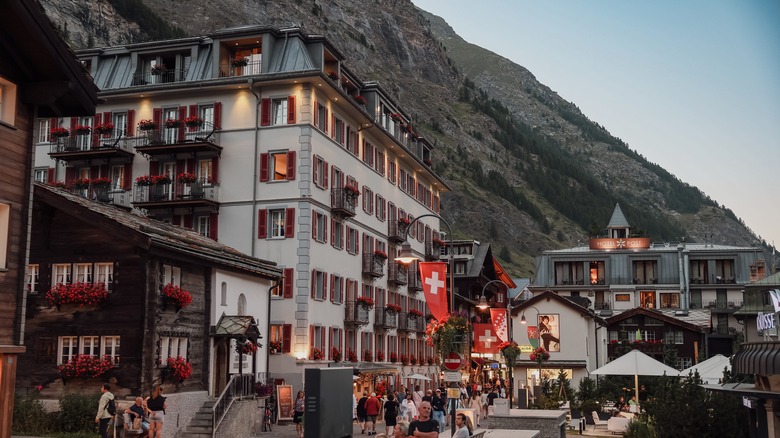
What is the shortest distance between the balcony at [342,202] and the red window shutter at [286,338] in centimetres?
745

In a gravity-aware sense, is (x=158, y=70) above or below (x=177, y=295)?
above

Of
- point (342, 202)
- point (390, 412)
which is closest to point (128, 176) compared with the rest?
point (342, 202)

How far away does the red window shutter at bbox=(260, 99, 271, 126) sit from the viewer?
50.2 m

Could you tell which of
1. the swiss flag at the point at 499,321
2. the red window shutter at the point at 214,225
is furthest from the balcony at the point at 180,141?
the swiss flag at the point at 499,321

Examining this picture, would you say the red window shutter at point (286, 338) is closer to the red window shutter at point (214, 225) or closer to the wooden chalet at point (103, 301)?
the red window shutter at point (214, 225)

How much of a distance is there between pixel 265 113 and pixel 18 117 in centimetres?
2870

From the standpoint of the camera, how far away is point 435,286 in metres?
29.6

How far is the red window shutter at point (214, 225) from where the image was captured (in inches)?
1977

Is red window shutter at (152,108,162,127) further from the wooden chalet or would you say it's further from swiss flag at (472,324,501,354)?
swiss flag at (472,324,501,354)

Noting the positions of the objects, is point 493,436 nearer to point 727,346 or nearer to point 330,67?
point 330,67

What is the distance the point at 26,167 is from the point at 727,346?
8898cm

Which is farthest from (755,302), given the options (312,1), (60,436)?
(312,1)

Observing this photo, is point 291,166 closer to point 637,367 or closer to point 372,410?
point 372,410

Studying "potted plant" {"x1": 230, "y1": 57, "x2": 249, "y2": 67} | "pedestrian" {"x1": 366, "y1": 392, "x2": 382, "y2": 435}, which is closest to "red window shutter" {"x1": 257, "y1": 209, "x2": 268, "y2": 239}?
"potted plant" {"x1": 230, "y1": 57, "x2": 249, "y2": 67}
